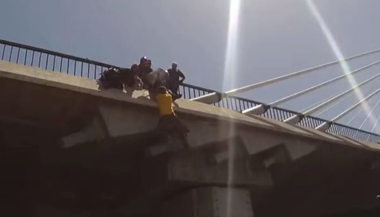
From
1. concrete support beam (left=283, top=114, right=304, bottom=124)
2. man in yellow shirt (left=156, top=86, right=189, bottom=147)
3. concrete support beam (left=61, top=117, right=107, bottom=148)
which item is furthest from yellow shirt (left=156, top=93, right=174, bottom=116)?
concrete support beam (left=283, top=114, right=304, bottom=124)

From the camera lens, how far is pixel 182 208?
41.3 ft

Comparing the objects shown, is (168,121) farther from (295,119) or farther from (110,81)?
(295,119)

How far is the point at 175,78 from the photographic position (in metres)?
13.2

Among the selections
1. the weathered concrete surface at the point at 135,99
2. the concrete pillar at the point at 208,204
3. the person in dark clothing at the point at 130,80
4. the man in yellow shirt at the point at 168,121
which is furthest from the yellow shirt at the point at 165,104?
the concrete pillar at the point at 208,204

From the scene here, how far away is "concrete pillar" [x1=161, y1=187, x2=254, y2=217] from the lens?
1231 cm

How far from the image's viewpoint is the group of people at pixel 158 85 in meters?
11.4

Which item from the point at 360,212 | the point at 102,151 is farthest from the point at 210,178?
the point at 360,212

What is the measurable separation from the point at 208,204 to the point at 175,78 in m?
3.49

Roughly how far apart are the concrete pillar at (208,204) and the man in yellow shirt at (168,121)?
1810mm

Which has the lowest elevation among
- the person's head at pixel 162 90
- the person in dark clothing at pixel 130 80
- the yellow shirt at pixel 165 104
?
the yellow shirt at pixel 165 104

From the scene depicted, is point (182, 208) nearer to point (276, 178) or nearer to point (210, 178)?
point (210, 178)

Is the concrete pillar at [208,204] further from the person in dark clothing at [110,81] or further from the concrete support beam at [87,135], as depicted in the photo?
the person in dark clothing at [110,81]

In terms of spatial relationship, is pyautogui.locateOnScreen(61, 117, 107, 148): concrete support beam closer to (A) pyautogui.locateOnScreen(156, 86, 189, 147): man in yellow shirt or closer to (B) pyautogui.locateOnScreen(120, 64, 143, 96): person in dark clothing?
(B) pyautogui.locateOnScreen(120, 64, 143, 96): person in dark clothing

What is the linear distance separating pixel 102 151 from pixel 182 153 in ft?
7.02
